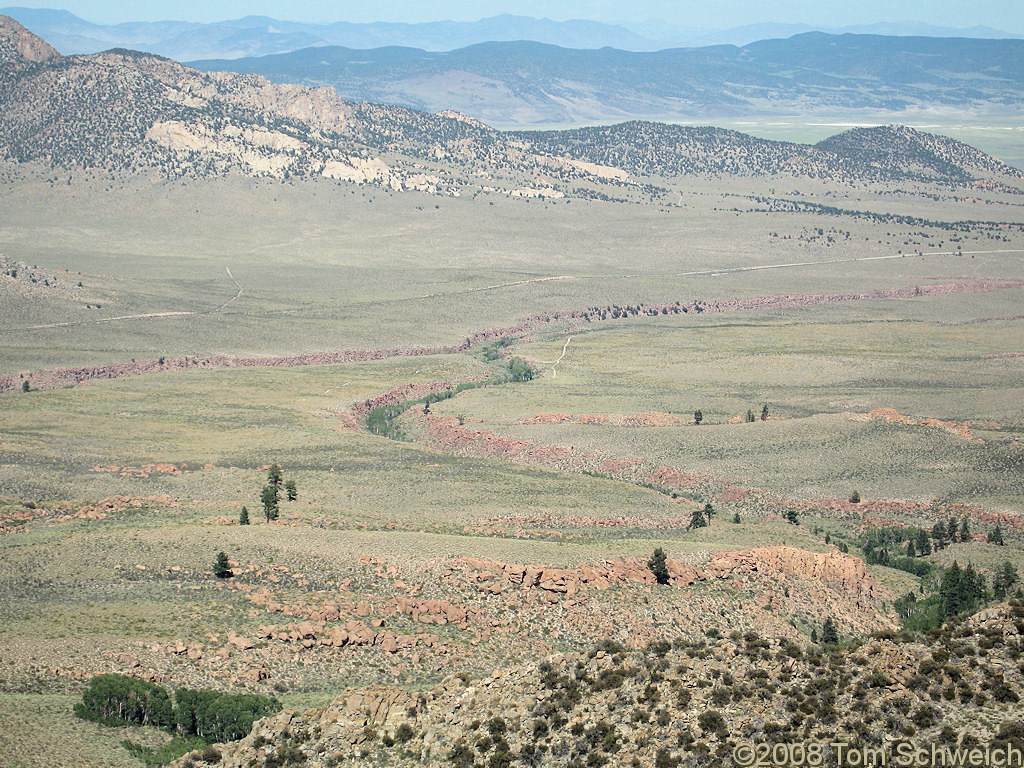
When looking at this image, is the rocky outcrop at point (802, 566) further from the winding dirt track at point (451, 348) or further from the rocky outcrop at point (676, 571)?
the winding dirt track at point (451, 348)

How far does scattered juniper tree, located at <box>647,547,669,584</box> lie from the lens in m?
38.3

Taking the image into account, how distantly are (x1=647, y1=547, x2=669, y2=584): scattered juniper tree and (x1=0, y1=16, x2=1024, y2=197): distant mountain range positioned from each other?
409 ft

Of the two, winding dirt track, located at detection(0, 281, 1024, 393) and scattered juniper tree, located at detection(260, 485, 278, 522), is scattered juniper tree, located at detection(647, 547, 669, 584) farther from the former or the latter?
winding dirt track, located at detection(0, 281, 1024, 393)

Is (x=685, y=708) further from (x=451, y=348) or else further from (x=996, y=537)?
(x=451, y=348)

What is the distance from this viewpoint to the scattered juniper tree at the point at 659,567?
126 feet

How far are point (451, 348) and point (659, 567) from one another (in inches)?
2224

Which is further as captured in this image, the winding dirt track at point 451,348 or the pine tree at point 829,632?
the winding dirt track at point 451,348

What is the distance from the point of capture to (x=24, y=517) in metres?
42.9

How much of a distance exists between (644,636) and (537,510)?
1384 cm

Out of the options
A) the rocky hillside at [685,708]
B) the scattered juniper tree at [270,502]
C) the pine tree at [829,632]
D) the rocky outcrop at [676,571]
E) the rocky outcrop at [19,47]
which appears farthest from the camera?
the rocky outcrop at [19,47]

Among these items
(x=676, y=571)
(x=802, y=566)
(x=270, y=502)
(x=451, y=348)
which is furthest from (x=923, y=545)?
(x=451, y=348)

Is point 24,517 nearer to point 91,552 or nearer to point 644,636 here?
point 91,552

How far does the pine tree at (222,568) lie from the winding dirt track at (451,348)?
147ft

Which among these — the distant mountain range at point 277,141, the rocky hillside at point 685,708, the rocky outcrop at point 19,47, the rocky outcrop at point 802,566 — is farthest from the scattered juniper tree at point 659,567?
the rocky outcrop at point 19,47
